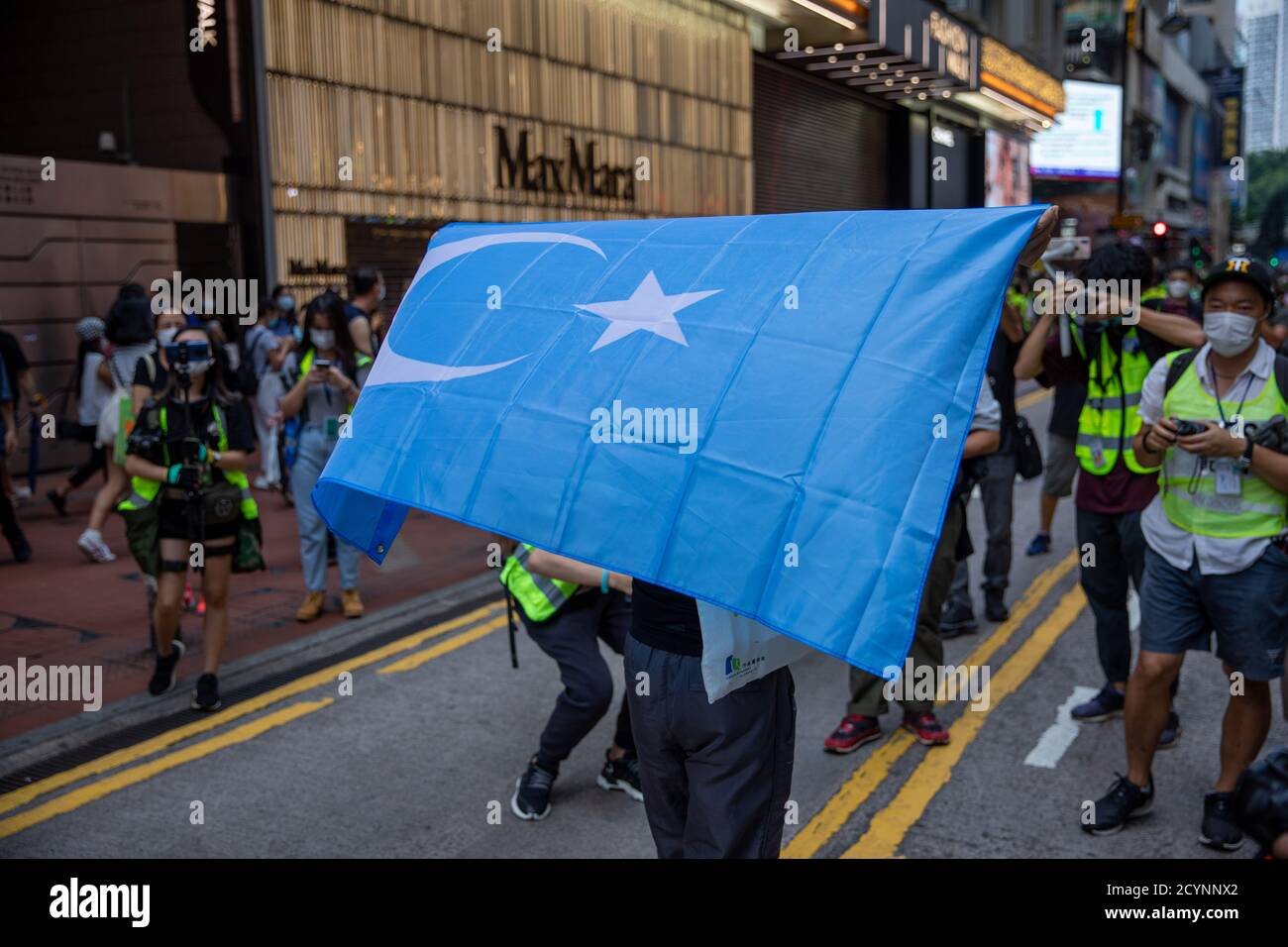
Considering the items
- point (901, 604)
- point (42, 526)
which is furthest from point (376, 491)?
point (42, 526)

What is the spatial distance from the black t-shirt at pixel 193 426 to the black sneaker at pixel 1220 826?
15.5 ft

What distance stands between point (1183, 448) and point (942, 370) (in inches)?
92.4

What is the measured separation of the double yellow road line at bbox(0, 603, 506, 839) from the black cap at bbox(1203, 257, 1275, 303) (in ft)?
15.2

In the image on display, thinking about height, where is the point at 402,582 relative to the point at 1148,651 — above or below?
below

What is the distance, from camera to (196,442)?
5836 millimetres

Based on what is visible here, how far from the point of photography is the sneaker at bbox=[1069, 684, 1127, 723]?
5824mm

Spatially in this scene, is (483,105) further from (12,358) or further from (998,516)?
(998,516)

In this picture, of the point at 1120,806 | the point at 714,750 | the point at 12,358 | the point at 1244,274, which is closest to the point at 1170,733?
the point at 1120,806

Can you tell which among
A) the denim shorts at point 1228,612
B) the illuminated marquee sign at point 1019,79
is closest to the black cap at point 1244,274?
the denim shorts at point 1228,612

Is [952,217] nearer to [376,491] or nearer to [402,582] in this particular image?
[376,491]

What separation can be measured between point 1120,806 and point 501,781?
2.57 metres

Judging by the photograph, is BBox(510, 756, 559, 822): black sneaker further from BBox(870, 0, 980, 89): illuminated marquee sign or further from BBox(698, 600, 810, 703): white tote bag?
BBox(870, 0, 980, 89): illuminated marquee sign
